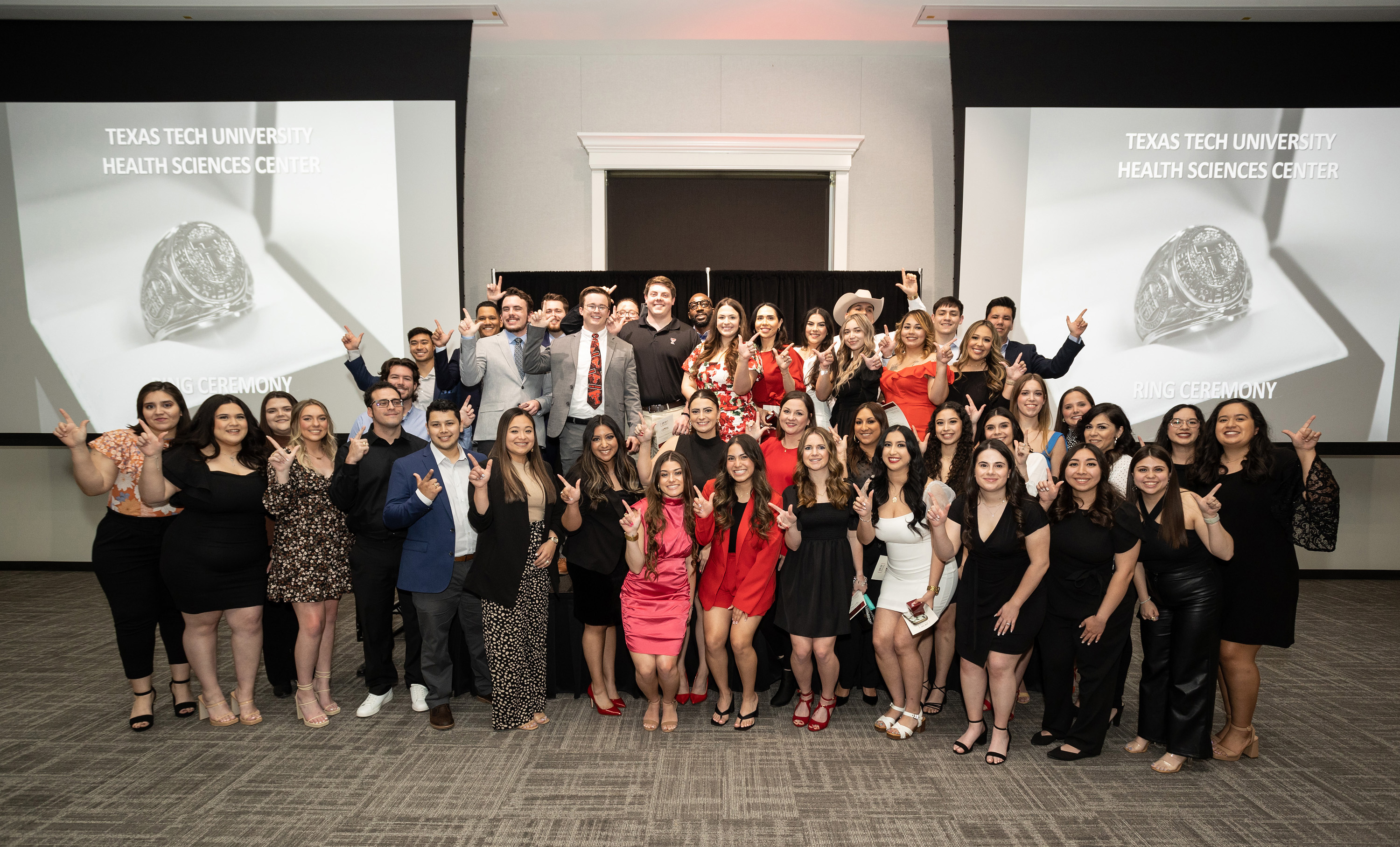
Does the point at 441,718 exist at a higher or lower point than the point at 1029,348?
lower

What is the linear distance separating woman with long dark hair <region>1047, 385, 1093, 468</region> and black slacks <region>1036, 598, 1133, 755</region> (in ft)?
3.07

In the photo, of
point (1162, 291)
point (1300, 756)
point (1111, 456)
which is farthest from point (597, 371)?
point (1162, 291)

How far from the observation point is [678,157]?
22.2ft

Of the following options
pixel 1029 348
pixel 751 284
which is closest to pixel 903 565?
pixel 1029 348

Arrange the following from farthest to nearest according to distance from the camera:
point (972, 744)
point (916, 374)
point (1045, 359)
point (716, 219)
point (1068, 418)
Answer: point (716, 219) < point (1045, 359) < point (916, 374) < point (1068, 418) < point (972, 744)

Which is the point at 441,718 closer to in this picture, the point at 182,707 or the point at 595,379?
the point at 182,707

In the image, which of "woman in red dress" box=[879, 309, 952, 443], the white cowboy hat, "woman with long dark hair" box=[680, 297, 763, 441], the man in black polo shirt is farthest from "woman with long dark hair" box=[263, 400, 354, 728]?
the white cowboy hat

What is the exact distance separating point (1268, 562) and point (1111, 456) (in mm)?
753

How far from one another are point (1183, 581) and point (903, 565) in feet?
3.84

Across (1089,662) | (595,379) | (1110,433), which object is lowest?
(1089,662)

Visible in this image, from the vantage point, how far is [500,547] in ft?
11.7

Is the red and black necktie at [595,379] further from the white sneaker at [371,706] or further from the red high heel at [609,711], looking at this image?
the white sneaker at [371,706]

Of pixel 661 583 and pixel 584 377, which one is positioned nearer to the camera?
pixel 661 583

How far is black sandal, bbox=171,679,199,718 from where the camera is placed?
373 cm
